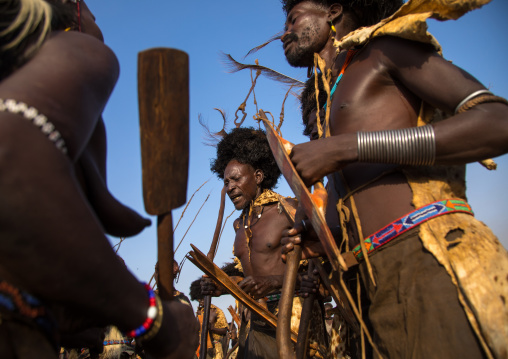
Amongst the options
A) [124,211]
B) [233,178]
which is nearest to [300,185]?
[124,211]

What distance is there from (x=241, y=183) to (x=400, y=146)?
175 inches

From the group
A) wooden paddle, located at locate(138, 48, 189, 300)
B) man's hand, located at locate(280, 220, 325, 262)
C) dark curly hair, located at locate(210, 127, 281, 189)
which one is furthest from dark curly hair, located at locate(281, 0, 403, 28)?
dark curly hair, located at locate(210, 127, 281, 189)

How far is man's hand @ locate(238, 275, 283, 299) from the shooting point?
4715mm

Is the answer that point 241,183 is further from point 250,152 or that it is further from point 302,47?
point 302,47

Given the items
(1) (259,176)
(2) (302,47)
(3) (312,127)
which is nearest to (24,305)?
(2) (302,47)

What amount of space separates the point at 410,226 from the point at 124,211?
121 centimetres

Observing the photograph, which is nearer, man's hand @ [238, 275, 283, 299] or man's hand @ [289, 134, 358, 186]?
man's hand @ [289, 134, 358, 186]

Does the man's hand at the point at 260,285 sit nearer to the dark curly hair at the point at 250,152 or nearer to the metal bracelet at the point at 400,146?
the dark curly hair at the point at 250,152

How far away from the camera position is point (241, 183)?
20.6 feet

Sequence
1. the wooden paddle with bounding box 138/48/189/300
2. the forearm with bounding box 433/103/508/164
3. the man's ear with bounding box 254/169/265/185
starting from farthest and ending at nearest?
1. the man's ear with bounding box 254/169/265/185
2. the forearm with bounding box 433/103/508/164
3. the wooden paddle with bounding box 138/48/189/300

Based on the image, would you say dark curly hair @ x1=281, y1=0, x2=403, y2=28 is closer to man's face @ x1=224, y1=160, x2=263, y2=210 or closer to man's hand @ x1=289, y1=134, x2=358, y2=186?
man's hand @ x1=289, y1=134, x2=358, y2=186

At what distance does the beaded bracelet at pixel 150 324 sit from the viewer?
1198mm

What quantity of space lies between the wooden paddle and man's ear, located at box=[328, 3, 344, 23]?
2.00m

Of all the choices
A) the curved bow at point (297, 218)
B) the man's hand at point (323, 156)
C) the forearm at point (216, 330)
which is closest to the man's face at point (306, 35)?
the curved bow at point (297, 218)
